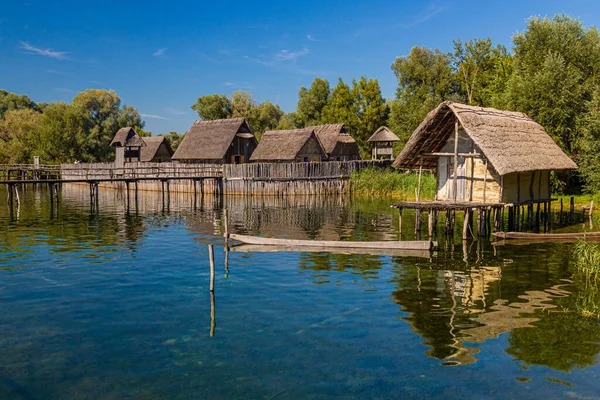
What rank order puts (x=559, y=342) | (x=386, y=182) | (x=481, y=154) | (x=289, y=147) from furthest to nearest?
(x=289, y=147)
(x=386, y=182)
(x=481, y=154)
(x=559, y=342)

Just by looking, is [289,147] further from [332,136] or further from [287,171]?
[332,136]

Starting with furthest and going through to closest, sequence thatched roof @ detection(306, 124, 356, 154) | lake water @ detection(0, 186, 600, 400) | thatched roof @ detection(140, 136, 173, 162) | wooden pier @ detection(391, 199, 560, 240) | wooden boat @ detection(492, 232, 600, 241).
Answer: thatched roof @ detection(140, 136, 173, 162) < thatched roof @ detection(306, 124, 356, 154) < wooden boat @ detection(492, 232, 600, 241) < wooden pier @ detection(391, 199, 560, 240) < lake water @ detection(0, 186, 600, 400)

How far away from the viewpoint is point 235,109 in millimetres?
87000

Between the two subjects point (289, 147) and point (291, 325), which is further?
point (289, 147)

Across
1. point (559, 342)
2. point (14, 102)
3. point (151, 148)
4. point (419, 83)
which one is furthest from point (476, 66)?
point (14, 102)

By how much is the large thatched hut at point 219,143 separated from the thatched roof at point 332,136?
23.0 ft

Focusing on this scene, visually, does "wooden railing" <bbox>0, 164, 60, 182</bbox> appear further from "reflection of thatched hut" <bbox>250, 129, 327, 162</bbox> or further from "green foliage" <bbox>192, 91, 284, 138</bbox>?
"green foliage" <bbox>192, 91, 284, 138</bbox>

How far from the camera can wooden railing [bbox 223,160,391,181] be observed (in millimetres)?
47219

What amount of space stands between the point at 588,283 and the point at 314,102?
65.8 m

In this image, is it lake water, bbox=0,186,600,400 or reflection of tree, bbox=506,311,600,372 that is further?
reflection of tree, bbox=506,311,600,372

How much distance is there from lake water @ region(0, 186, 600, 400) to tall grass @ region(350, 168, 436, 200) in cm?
1956

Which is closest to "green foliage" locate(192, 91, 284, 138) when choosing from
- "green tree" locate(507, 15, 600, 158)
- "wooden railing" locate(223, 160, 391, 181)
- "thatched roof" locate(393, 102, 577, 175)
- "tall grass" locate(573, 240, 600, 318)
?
"wooden railing" locate(223, 160, 391, 181)

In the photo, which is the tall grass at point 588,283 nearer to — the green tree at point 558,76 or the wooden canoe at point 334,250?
the wooden canoe at point 334,250

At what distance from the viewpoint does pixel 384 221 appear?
3012 cm
